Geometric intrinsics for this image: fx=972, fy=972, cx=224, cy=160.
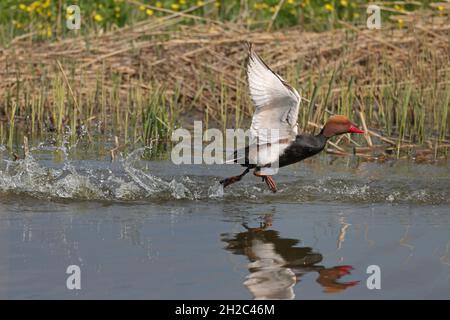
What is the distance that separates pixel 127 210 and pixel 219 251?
138cm

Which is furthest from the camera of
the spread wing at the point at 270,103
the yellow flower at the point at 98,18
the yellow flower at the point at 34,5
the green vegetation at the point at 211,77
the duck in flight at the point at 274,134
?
the yellow flower at the point at 34,5

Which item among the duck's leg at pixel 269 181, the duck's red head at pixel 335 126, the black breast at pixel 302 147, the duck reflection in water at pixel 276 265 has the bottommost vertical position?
the duck reflection in water at pixel 276 265

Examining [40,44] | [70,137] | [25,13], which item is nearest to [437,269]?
[70,137]

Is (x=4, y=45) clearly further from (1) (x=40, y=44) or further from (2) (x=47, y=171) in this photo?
(2) (x=47, y=171)

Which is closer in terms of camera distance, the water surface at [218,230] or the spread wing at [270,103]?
the water surface at [218,230]

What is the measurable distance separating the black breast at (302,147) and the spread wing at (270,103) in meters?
0.08

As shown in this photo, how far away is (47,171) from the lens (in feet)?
26.5

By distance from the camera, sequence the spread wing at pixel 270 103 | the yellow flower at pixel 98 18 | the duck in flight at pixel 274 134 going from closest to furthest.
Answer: the spread wing at pixel 270 103
the duck in flight at pixel 274 134
the yellow flower at pixel 98 18

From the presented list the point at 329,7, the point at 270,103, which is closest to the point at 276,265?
the point at 270,103

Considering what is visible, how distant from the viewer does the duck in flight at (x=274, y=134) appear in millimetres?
7184

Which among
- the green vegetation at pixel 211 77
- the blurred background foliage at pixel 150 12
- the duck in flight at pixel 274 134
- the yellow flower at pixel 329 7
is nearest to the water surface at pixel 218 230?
the duck in flight at pixel 274 134

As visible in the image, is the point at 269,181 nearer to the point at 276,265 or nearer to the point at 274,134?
the point at 274,134

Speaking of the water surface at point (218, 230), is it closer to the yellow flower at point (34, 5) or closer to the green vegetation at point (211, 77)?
the green vegetation at point (211, 77)
